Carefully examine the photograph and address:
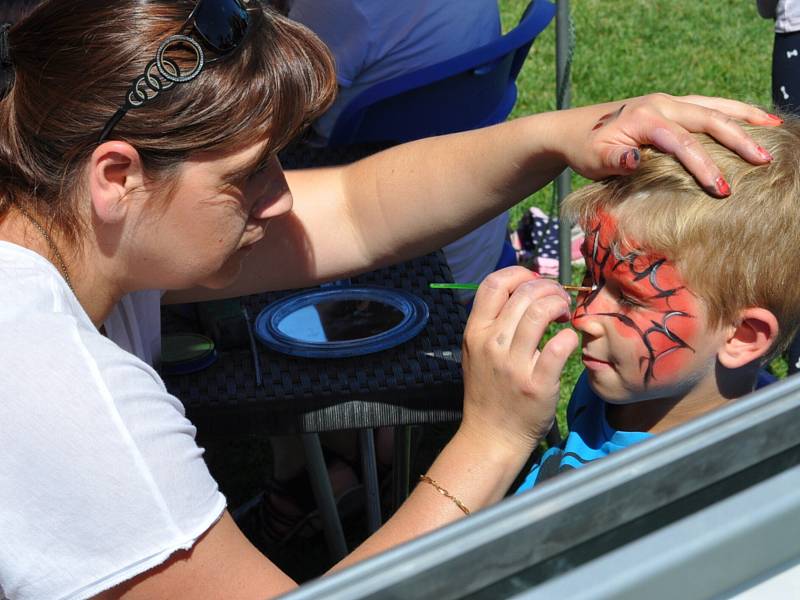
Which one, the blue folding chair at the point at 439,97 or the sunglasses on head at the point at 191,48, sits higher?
the sunglasses on head at the point at 191,48

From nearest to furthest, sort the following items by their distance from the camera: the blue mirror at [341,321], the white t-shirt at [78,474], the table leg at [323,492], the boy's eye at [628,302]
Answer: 1. the white t-shirt at [78,474]
2. the boy's eye at [628,302]
3. the blue mirror at [341,321]
4. the table leg at [323,492]

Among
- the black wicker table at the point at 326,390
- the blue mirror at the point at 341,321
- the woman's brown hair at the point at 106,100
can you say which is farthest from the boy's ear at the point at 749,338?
the woman's brown hair at the point at 106,100

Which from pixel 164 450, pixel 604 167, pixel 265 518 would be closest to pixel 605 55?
pixel 265 518

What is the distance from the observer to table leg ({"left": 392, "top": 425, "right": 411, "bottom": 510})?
226 cm

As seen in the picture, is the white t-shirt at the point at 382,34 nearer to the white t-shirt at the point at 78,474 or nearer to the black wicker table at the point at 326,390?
the black wicker table at the point at 326,390

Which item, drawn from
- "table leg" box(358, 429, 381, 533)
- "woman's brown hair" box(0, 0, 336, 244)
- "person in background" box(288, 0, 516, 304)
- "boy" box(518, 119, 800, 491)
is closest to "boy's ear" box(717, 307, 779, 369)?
"boy" box(518, 119, 800, 491)

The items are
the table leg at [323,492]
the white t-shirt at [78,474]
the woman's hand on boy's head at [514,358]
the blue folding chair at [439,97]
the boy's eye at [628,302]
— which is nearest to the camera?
the white t-shirt at [78,474]

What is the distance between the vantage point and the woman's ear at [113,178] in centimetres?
151

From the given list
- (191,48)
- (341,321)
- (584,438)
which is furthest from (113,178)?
(584,438)

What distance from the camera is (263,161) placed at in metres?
1.66

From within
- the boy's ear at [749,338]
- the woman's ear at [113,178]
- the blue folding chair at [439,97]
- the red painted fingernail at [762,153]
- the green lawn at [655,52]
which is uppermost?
the red painted fingernail at [762,153]

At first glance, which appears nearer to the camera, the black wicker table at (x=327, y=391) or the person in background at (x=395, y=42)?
the black wicker table at (x=327, y=391)

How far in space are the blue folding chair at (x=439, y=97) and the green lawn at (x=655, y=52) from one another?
204 cm

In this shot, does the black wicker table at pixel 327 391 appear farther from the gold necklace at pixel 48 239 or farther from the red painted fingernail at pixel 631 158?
the red painted fingernail at pixel 631 158
